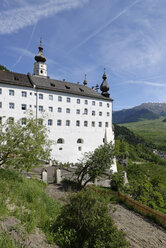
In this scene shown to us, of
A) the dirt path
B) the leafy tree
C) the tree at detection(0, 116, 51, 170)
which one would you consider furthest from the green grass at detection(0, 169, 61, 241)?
the leafy tree

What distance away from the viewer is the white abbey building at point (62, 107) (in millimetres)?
31734

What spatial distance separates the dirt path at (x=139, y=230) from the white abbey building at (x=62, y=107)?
24.6m

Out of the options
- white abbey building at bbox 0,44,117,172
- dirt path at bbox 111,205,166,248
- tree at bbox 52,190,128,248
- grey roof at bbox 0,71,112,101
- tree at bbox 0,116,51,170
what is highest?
grey roof at bbox 0,71,112,101

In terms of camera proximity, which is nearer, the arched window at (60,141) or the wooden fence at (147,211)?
the wooden fence at (147,211)

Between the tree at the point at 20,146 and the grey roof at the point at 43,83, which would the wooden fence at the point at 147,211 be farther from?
the grey roof at the point at 43,83

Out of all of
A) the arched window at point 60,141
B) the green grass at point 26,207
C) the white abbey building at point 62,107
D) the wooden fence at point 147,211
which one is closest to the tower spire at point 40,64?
the white abbey building at point 62,107

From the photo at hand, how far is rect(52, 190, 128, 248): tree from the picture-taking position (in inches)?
268

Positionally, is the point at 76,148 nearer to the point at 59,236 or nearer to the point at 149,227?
the point at 149,227

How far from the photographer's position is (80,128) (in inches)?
1544

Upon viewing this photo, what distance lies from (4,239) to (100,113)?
3811cm

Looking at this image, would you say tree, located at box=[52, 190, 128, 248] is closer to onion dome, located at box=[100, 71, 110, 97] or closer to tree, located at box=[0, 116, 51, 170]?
tree, located at box=[0, 116, 51, 170]

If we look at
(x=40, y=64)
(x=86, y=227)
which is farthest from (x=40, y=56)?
(x=86, y=227)

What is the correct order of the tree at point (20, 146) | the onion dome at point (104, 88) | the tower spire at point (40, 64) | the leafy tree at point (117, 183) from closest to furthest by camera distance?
the tree at point (20, 146) → the leafy tree at point (117, 183) → the tower spire at point (40, 64) → the onion dome at point (104, 88)

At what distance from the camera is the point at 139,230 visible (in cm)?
1084
